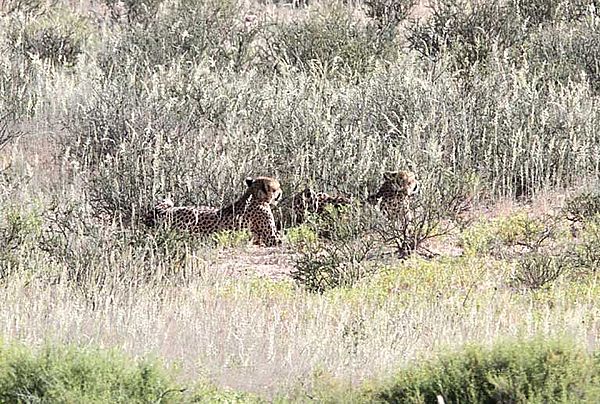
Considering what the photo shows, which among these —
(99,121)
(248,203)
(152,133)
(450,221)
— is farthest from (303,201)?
(99,121)

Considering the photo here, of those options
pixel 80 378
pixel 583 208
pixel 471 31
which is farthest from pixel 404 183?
pixel 471 31

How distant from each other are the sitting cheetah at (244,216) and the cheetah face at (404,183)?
1.00 meters

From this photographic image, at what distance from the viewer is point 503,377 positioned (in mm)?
5113

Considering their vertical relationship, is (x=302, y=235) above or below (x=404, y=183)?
below

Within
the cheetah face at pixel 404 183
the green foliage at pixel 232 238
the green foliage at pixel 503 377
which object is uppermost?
the green foliage at pixel 503 377

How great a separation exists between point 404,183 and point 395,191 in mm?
104

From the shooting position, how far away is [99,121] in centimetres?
1234

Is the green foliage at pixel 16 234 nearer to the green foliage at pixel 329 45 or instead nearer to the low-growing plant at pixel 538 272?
the low-growing plant at pixel 538 272

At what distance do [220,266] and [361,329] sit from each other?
97.7 inches

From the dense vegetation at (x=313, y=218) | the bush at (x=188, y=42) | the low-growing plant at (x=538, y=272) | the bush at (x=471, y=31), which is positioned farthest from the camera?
the bush at (x=188, y=42)

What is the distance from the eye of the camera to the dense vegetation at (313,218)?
19.1 feet

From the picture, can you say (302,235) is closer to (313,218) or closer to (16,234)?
(313,218)

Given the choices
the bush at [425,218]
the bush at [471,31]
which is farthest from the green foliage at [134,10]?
the bush at [425,218]

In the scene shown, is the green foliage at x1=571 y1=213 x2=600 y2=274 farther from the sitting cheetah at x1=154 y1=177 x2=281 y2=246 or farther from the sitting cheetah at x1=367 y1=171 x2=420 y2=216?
the sitting cheetah at x1=154 y1=177 x2=281 y2=246
